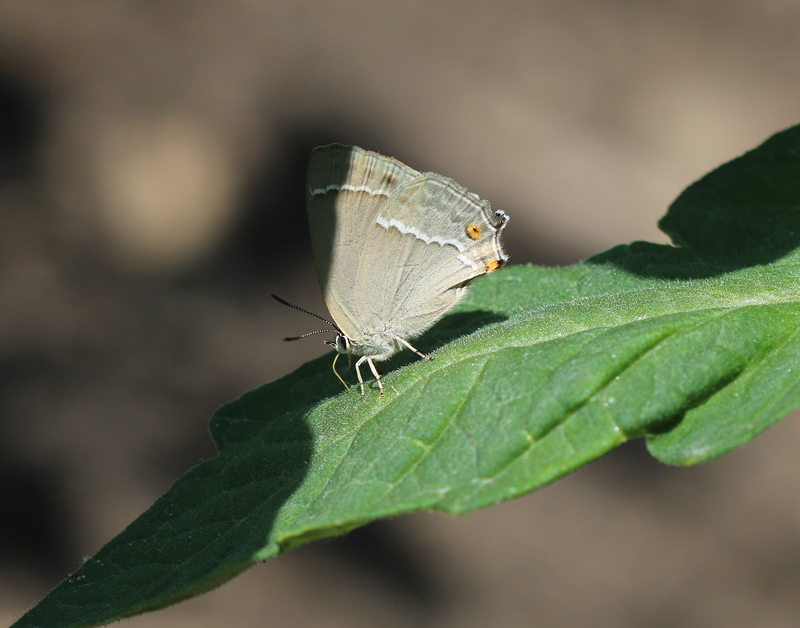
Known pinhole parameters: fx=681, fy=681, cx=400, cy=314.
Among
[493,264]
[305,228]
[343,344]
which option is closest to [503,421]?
[493,264]

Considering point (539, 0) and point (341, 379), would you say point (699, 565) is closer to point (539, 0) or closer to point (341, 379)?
point (341, 379)

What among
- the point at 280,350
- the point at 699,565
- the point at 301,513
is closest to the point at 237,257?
the point at 280,350

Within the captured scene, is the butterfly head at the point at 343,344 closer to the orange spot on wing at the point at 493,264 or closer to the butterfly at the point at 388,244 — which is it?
the butterfly at the point at 388,244

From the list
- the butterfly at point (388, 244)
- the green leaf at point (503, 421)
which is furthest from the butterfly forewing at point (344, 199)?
the green leaf at point (503, 421)

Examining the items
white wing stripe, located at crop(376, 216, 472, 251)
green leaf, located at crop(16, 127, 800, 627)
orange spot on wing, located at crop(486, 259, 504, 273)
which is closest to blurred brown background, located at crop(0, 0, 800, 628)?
white wing stripe, located at crop(376, 216, 472, 251)

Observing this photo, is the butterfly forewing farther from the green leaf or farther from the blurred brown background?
the blurred brown background

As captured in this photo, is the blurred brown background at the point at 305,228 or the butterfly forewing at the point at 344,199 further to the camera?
the blurred brown background at the point at 305,228

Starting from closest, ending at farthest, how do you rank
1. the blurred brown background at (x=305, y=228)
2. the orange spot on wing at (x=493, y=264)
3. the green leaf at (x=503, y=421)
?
the green leaf at (x=503, y=421) → the orange spot on wing at (x=493, y=264) → the blurred brown background at (x=305, y=228)
